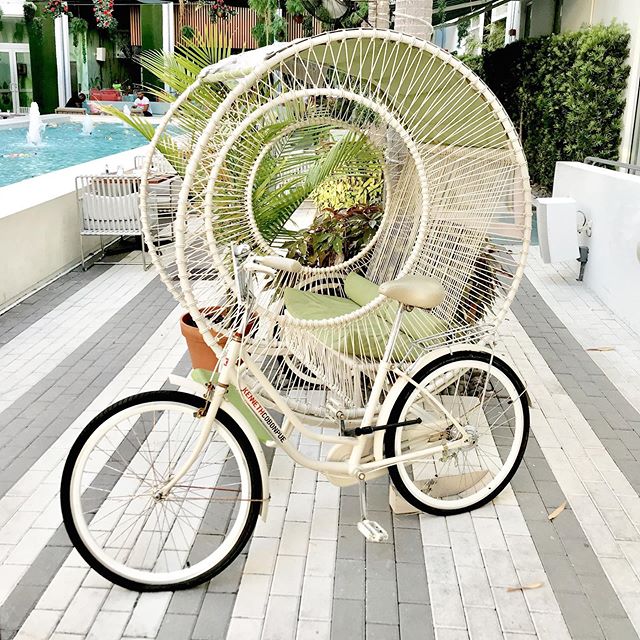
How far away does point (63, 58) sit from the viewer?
2717cm

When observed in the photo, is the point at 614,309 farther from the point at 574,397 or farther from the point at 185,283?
the point at 185,283

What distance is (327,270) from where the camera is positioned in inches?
153

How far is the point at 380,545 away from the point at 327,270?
150cm

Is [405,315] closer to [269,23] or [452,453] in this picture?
[452,453]

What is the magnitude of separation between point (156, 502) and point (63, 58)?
28.0 m

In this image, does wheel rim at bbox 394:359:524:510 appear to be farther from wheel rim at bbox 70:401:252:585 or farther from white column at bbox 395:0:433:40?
white column at bbox 395:0:433:40

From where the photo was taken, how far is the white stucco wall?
564 cm

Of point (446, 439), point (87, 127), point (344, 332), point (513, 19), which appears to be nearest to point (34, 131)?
point (87, 127)

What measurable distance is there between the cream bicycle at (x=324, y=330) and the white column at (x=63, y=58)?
25.9 m

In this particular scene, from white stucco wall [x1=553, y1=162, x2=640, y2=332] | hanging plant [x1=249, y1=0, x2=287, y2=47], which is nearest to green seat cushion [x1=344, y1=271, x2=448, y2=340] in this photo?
white stucco wall [x1=553, y1=162, x2=640, y2=332]

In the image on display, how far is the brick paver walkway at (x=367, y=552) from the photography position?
2.48 m

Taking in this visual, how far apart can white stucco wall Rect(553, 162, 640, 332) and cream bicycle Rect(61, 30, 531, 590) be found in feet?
7.59

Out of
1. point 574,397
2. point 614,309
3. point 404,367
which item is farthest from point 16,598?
point 614,309

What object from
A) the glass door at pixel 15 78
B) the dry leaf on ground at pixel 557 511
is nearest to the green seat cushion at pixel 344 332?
A: the dry leaf on ground at pixel 557 511
